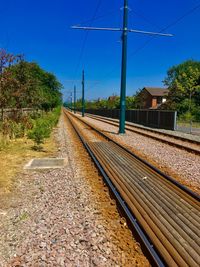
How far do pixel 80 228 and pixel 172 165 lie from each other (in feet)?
18.0

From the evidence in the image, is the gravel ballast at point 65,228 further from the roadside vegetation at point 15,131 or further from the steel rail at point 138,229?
the roadside vegetation at point 15,131

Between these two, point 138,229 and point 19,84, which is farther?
point 19,84

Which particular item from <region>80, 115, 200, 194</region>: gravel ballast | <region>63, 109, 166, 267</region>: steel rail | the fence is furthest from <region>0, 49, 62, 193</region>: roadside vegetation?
the fence

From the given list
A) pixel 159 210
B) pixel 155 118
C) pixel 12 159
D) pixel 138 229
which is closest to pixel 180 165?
pixel 159 210

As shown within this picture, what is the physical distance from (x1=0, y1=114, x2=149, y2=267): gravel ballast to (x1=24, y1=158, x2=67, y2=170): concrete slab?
5.07 feet

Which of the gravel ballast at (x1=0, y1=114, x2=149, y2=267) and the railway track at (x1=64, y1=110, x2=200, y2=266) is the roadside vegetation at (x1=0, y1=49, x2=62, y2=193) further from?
the railway track at (x1=64, y1=110, x2=200, y2=266)

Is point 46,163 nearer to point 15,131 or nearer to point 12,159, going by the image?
point 12,159

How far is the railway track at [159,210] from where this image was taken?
11.3 ft

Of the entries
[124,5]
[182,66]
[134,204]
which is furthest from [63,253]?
[182,66]

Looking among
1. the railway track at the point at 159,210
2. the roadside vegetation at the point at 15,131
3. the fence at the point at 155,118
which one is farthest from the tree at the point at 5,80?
the fence at the point at 155,118

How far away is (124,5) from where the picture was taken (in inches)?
758

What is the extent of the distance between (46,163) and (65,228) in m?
4.95

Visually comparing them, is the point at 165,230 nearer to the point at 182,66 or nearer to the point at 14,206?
the point at 14,206

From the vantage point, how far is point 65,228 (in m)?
4.24
